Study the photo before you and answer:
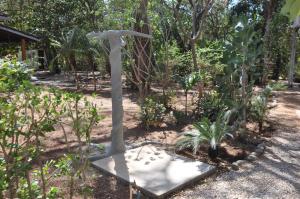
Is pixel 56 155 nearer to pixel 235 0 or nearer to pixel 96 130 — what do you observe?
pixel 96 130

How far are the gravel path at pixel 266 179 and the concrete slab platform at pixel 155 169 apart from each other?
184mm

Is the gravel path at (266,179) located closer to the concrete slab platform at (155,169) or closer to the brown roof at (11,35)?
the concrete slab platform at (155,169)

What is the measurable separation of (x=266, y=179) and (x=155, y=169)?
1.48 meters

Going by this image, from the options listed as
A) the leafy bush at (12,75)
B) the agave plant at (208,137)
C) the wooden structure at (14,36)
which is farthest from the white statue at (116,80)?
the wooden structure at (14,36)

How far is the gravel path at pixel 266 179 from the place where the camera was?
407 centimetres

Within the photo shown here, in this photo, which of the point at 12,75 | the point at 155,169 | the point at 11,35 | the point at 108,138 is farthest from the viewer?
the point at 11,35

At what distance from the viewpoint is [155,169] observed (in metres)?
4.67

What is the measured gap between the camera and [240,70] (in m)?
6.58

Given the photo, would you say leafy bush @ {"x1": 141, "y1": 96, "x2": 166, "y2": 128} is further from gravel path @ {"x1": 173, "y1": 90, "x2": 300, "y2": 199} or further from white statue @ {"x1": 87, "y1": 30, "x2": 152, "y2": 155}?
gravel path @ {"x1": 173, "y1": 90, "x2": 300, "y2": 199}

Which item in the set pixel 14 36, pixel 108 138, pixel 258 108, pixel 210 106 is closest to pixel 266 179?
pixel 258 108

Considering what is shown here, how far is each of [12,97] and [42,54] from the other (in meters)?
26.1

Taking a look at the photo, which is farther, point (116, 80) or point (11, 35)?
point (11, 35)

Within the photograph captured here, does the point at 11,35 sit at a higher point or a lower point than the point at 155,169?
higher

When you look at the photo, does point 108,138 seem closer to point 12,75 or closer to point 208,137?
point 208,137
